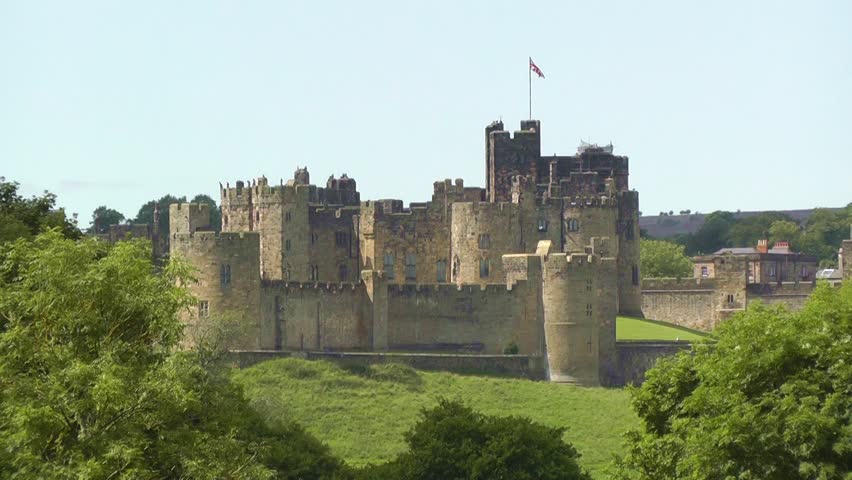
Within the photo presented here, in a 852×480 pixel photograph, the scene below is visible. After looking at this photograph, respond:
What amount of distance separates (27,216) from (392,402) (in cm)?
2356

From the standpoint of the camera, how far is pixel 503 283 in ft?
268

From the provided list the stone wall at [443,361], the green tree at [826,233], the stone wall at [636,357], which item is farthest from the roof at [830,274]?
the stone wall at [443,361]

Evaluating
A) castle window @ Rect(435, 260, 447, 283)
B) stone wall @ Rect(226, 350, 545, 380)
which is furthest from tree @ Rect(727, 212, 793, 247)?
stone wall @ Rect(226, 350, 545, 380)

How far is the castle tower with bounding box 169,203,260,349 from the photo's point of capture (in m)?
75.4

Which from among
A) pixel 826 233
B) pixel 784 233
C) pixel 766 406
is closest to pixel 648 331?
pixel 766 406

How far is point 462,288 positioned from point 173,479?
44072 mm

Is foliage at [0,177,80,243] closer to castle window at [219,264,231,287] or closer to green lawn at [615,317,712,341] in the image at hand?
castle window at [219,264,231,287]

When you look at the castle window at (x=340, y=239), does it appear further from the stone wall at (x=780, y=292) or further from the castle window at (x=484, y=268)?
the stone wall at (x=780, y=292)

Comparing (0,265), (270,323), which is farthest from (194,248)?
(0,265)

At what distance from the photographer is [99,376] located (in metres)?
36.0

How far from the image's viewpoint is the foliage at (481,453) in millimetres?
57062

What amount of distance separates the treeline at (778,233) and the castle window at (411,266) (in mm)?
60978

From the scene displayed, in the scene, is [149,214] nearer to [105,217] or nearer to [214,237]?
[105,217]

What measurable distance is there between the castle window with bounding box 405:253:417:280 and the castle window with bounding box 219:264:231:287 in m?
→ 11.4
